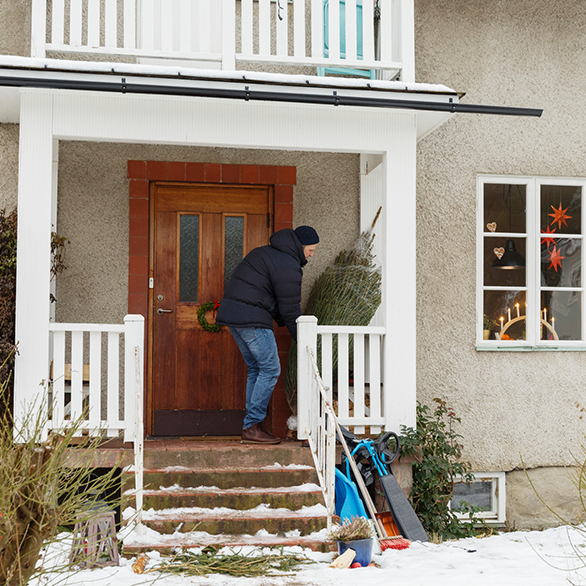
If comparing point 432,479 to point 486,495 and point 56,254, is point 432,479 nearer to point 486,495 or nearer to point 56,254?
point 486,495

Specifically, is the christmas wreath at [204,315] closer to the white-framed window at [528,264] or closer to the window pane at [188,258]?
the window pane at [188,258]

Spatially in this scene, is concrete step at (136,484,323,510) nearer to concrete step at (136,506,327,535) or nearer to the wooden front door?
concrete step at (136,506,327,535)

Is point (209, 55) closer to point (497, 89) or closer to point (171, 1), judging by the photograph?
point (171, 1)

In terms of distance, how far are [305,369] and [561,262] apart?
10.4ft

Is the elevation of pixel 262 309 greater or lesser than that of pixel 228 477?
greater

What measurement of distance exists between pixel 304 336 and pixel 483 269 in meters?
2.37

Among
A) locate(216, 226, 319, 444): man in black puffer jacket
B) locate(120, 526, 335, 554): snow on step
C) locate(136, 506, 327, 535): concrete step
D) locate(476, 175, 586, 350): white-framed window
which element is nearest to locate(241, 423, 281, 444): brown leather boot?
locate(216, 226, 319, 444): man in black puffer jacket

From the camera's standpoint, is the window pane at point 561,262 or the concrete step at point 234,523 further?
the window pane at point 561,262

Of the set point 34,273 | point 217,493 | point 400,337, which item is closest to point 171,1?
point 34,273

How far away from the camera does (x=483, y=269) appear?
22.2 ft

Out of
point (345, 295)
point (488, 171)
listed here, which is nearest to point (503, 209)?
point (488, 171)

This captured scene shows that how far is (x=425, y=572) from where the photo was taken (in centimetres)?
420

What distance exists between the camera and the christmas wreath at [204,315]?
6391mm

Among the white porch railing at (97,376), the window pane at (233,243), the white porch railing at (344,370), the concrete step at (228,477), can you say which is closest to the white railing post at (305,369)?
the white porch railing at (344,370)
